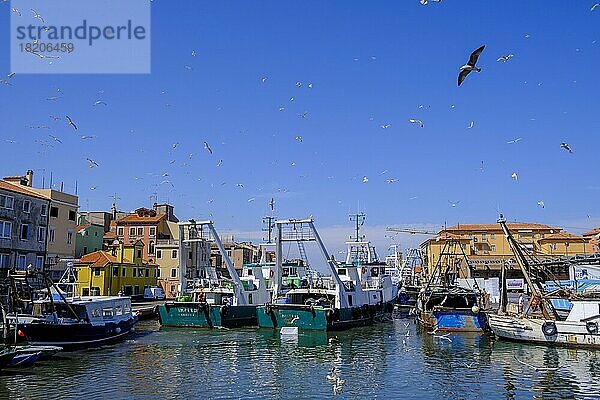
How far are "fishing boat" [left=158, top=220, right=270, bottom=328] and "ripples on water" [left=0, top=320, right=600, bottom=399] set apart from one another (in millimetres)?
4880

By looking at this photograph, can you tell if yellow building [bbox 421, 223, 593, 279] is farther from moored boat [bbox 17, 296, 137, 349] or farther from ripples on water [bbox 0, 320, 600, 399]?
moored boat [bbox 17, 296, 137, 349]

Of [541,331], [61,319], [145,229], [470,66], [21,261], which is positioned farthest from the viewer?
[145,229]

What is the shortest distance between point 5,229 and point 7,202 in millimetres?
1876

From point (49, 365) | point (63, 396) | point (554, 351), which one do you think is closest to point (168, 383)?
point (63, 396)

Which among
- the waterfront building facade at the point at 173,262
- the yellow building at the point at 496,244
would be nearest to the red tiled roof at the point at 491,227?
the yellow building at the point at 496,244

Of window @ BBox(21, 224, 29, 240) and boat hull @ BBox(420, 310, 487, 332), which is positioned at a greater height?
window @ BBox(21, 224, 29, 240)

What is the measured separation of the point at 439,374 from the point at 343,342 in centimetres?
1023

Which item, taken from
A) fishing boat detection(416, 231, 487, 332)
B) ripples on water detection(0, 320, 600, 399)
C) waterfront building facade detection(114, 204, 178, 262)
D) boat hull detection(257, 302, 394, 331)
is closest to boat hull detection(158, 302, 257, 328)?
boat hull detection(257, 302, 394, 331)

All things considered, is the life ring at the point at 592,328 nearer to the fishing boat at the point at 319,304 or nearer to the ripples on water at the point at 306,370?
the ripples on water at the point at 306,370

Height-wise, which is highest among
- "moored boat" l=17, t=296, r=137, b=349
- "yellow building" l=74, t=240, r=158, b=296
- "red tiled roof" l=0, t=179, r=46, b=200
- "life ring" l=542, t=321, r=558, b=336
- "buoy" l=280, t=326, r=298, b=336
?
"red tiled roof" l=0, t=179, r=46, b=200

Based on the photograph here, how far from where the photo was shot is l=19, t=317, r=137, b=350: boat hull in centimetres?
2750

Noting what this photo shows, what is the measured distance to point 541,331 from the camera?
3011cm

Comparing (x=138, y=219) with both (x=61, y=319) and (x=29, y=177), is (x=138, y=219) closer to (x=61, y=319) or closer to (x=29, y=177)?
(x=29, y=177)

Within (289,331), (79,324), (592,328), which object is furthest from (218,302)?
(592,328)
